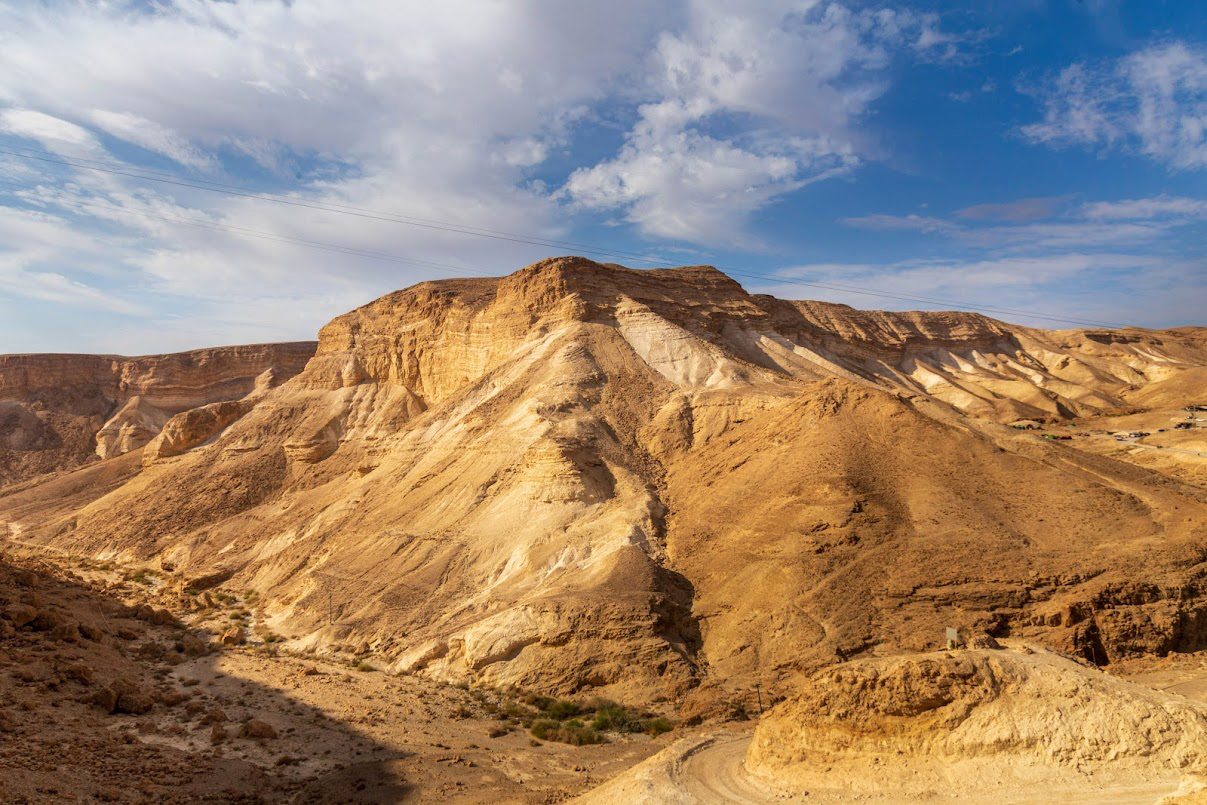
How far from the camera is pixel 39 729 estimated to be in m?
13.0

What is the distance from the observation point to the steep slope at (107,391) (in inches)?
2594

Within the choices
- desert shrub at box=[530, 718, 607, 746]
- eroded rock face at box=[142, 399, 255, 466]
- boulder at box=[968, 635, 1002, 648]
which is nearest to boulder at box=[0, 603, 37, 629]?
desert shrub at box=[530, 718, 607, 746]

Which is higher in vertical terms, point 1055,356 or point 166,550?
point 1055,356

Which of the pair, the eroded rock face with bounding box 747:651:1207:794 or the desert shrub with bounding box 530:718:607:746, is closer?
the eroded rock face with bounding box 747:651:1207:794

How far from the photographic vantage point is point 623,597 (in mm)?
20109

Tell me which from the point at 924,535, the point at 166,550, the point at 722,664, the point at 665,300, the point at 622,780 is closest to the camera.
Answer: the point at 622,780

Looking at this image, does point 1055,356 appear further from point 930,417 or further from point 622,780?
point 622,780

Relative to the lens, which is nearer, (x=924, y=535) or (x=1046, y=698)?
(x=1046, y=698)

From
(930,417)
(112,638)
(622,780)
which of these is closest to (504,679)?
(622,780)

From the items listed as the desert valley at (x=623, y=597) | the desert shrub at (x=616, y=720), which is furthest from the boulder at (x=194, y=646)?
the desert shrub at (x=616, y=720)

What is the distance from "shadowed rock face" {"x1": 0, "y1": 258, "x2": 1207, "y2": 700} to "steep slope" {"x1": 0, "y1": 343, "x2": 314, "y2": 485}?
1811cm

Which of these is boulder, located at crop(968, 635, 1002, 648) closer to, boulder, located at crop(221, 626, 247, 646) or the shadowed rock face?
the shadowed rock face

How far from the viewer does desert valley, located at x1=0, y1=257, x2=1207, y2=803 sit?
33.1ft

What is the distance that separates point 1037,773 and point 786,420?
19292 mm
